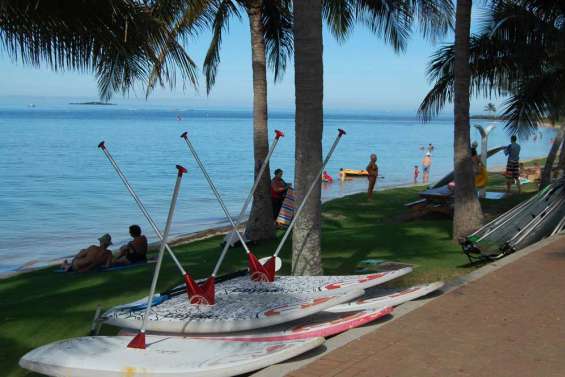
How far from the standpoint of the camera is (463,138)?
1181 cm

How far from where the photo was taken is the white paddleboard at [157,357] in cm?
525

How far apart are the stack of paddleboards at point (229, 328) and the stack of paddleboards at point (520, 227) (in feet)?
8.55

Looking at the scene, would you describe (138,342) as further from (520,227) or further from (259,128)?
(259,128)

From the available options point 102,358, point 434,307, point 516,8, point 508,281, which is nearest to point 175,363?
point 102,358

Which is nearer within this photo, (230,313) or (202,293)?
(230,313)

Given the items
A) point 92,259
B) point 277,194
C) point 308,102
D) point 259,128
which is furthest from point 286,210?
point 308,102

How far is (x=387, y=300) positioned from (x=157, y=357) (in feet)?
8.17

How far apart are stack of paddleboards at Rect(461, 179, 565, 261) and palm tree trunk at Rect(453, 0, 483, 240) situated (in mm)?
647

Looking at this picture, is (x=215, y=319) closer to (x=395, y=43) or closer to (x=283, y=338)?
(x=283, y=338)

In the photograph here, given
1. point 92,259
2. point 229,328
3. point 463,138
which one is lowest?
point 92,259

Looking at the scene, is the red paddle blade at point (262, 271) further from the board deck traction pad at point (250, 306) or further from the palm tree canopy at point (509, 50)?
the palm tree canopy at point (509, 50)

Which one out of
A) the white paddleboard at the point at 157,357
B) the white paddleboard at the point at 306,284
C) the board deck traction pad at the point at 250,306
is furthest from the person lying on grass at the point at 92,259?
the white paddleboard at the point at 157,357

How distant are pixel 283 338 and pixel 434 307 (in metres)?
1.82

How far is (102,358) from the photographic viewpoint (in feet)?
17.8
